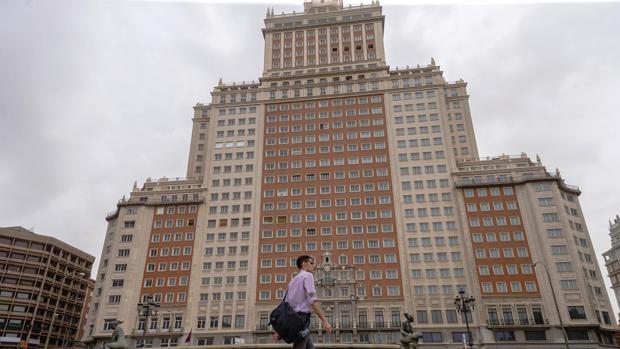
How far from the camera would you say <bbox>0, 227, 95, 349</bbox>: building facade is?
84500 mm

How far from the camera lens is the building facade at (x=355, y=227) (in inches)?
2564

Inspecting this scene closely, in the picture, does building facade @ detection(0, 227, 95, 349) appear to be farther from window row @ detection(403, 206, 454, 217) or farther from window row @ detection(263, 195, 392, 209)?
window row @ detection(403, 206, 454, 217)

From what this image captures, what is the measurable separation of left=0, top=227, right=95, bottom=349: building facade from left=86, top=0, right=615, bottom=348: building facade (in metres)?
24.3

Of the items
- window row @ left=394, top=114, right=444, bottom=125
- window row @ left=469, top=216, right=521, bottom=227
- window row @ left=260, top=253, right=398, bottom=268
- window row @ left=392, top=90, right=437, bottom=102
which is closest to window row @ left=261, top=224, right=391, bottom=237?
window row @ left=260, top=253, right=398, bottom=268

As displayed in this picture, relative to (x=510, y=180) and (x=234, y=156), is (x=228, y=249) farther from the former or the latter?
(x=510, y=180)

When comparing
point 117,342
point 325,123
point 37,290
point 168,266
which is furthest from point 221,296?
point 117,342

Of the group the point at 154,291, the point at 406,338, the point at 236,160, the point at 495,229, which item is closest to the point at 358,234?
the point at 495,229

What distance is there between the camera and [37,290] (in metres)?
89.6

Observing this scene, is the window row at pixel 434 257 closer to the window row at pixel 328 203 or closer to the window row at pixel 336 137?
the window row at pixel 328 203

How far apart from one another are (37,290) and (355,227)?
69400 millimetres

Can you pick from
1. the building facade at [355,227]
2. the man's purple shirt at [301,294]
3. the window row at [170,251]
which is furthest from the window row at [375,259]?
the man's purple shirt at [301,294]

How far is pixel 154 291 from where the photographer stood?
71875 mm

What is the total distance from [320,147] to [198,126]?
29892 mm

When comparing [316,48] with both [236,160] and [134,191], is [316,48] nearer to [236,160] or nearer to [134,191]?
[236,160]
